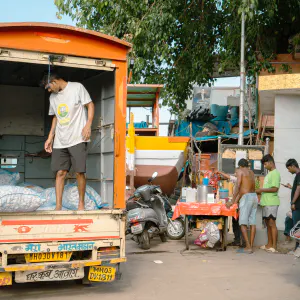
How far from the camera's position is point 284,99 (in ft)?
37.4

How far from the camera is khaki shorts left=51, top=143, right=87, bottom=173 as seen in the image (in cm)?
667

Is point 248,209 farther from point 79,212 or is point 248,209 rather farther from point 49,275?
point 49,275

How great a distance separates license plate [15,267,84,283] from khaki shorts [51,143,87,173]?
1314mm

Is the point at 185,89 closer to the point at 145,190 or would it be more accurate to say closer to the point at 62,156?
the point at 145,190

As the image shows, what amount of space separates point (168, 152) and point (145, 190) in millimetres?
4217

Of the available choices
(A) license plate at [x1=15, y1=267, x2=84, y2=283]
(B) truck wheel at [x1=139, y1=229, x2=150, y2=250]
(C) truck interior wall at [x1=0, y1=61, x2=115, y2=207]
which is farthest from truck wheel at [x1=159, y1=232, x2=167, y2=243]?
(A) license plate at [x1=15, y1=267, x2=84, y2=283]

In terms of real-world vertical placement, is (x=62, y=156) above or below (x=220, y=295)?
above

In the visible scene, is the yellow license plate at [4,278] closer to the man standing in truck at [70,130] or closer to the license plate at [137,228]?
the man standing in truck at [70,130]

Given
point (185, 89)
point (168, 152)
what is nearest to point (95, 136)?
point (168, 152)

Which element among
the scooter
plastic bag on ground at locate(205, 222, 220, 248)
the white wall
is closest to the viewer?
plastic bag on ground at locate(205, 222, 220, 248)

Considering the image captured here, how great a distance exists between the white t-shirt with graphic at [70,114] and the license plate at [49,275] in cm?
165

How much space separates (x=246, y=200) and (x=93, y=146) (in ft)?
11.1

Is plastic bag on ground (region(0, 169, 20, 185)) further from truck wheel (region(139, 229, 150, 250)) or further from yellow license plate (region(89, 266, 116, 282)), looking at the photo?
truck wheel (region(139, 229, 150, 250))

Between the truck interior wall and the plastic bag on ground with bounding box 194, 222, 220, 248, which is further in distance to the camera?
the plastic bag on ground with bounding box 194, 222, 220, 248
